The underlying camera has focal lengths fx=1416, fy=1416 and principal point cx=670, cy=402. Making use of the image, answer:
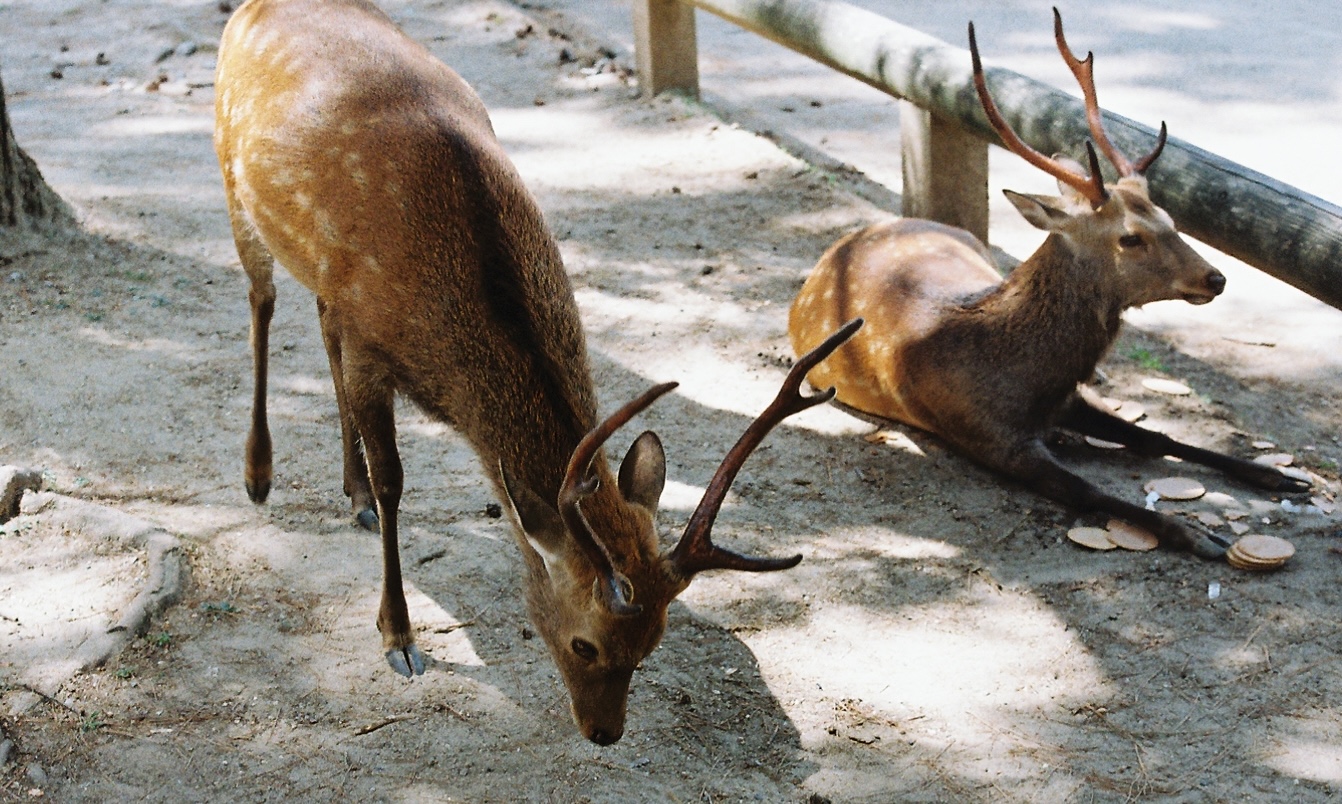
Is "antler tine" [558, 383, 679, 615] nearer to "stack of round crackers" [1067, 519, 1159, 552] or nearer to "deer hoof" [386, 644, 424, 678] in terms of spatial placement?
"deer hoof" [386, 644, 424, 678]

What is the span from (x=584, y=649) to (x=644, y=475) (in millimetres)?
429

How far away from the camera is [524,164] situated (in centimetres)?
782

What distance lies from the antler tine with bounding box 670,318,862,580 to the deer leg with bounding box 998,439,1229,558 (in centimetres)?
198

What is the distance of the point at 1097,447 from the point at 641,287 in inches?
85.7

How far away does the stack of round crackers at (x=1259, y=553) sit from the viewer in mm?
4285

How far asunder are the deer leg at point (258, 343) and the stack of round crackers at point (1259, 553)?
305 cm

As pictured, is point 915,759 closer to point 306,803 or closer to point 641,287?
point 306,803

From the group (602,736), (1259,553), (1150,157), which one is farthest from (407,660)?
(1150,157)

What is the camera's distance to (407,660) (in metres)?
3.83

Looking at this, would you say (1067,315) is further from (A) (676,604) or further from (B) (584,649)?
(B) (584,649)

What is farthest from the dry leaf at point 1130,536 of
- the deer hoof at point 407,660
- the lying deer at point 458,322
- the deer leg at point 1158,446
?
the deer hoof at point 407,660

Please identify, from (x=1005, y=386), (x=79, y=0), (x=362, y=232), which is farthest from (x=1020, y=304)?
(x=79, y=0)

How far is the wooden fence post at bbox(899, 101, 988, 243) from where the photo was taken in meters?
6.39

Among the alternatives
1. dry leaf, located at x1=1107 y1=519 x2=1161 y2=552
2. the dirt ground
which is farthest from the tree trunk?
dry leaf, located at x1=1107 y1=519 x2=1161 y2=552
